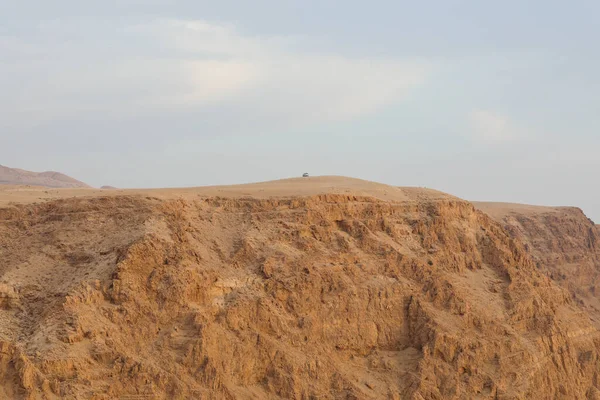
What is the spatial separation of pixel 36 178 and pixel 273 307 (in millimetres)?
87594

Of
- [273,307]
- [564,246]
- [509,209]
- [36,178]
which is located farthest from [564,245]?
[36,178]

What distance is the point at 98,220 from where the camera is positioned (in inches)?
1152

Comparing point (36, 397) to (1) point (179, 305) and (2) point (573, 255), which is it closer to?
(1) point (179, 305)

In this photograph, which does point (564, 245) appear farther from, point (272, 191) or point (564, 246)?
point (272, 191)

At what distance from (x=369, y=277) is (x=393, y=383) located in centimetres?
395

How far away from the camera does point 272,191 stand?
112 ft

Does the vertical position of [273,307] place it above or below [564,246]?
below

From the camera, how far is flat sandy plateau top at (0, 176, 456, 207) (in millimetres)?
31734

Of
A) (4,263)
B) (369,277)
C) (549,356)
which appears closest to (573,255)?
(549,356)

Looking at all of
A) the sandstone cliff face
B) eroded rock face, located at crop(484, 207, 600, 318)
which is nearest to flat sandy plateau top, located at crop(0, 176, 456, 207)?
the sandstone cliff face

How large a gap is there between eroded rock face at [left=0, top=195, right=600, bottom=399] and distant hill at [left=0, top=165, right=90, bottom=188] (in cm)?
7590

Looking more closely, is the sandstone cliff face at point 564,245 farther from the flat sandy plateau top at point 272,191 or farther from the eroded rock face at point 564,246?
the flat sandy plateau top at point 272,191

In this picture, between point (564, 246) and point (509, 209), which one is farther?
point (509, 209)

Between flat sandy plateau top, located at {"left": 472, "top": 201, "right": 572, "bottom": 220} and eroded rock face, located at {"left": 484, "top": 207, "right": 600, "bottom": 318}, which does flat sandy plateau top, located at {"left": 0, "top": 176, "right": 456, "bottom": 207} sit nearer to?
eroded rock face, located at {"left": 484, "top": 207, "right": 600, "bottom": 318}
